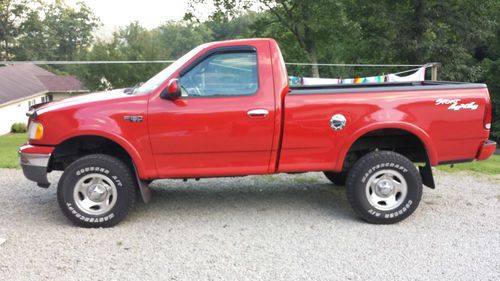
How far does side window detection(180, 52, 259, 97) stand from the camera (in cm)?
474

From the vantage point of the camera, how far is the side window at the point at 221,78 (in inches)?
187

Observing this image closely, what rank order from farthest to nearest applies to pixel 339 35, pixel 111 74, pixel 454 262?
pixel 111 74 < pixel 339 35 < pixel 454 262

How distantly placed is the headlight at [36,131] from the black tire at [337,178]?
3.54 meters

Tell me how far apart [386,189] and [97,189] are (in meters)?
2.98

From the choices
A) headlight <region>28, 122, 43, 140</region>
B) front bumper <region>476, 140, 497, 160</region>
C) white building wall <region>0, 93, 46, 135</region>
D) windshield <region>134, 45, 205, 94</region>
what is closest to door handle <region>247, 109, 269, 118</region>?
windshield <region>134, 45, 205, 94</region>

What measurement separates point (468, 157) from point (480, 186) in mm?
1549

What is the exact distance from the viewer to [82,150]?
5.11 m

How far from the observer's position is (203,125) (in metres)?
4.64

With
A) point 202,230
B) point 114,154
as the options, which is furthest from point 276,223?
point 114,154

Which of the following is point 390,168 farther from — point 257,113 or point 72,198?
point 72,198

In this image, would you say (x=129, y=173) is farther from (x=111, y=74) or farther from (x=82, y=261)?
(x=111, y=74)

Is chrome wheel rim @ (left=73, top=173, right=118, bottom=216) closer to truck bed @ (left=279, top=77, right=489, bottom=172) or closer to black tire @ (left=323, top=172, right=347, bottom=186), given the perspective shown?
truck bed @ (left=279, top=77, right=489, bottom=172)

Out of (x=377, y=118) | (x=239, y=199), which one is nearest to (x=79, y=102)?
(x=239, y=199)

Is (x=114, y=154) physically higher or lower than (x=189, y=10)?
lower
